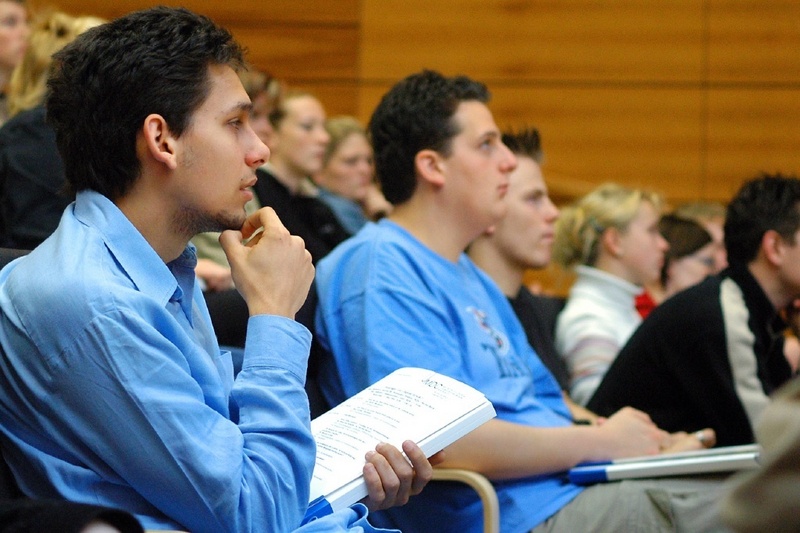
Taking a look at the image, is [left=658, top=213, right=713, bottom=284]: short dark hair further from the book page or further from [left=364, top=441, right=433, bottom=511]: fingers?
[left=364, top=441, right=433, bottom=511]: fingers

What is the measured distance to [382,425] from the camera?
1.54 m

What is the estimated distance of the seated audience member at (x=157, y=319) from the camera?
1215 millimetres

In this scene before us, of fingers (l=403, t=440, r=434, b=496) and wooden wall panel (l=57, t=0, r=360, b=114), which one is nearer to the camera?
fingers (l=403, t=440, r=434, b=496)

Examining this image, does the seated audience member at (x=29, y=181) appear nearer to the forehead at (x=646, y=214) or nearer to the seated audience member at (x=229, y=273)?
the seated audience member at (x=229, y=273)

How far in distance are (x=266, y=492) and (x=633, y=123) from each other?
4.26 metres

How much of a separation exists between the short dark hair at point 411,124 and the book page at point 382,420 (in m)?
0.81

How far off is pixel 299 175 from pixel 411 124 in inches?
56.9

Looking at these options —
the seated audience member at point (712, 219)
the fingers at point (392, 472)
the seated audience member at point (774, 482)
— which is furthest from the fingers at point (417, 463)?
the seated audience member at point (712, 219)

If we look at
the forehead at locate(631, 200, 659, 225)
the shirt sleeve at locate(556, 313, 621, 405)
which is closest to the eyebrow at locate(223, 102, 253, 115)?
the shirt sleeve at locate(556, 313, 621, 405)

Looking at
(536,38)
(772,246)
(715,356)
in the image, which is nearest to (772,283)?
(772,246)

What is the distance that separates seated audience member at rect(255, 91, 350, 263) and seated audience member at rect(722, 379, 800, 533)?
2558 mm

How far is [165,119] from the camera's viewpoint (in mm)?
1351

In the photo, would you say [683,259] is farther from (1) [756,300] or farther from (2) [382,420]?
(2) [382,420]

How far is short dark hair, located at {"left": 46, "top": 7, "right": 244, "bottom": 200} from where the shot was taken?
1329mm
